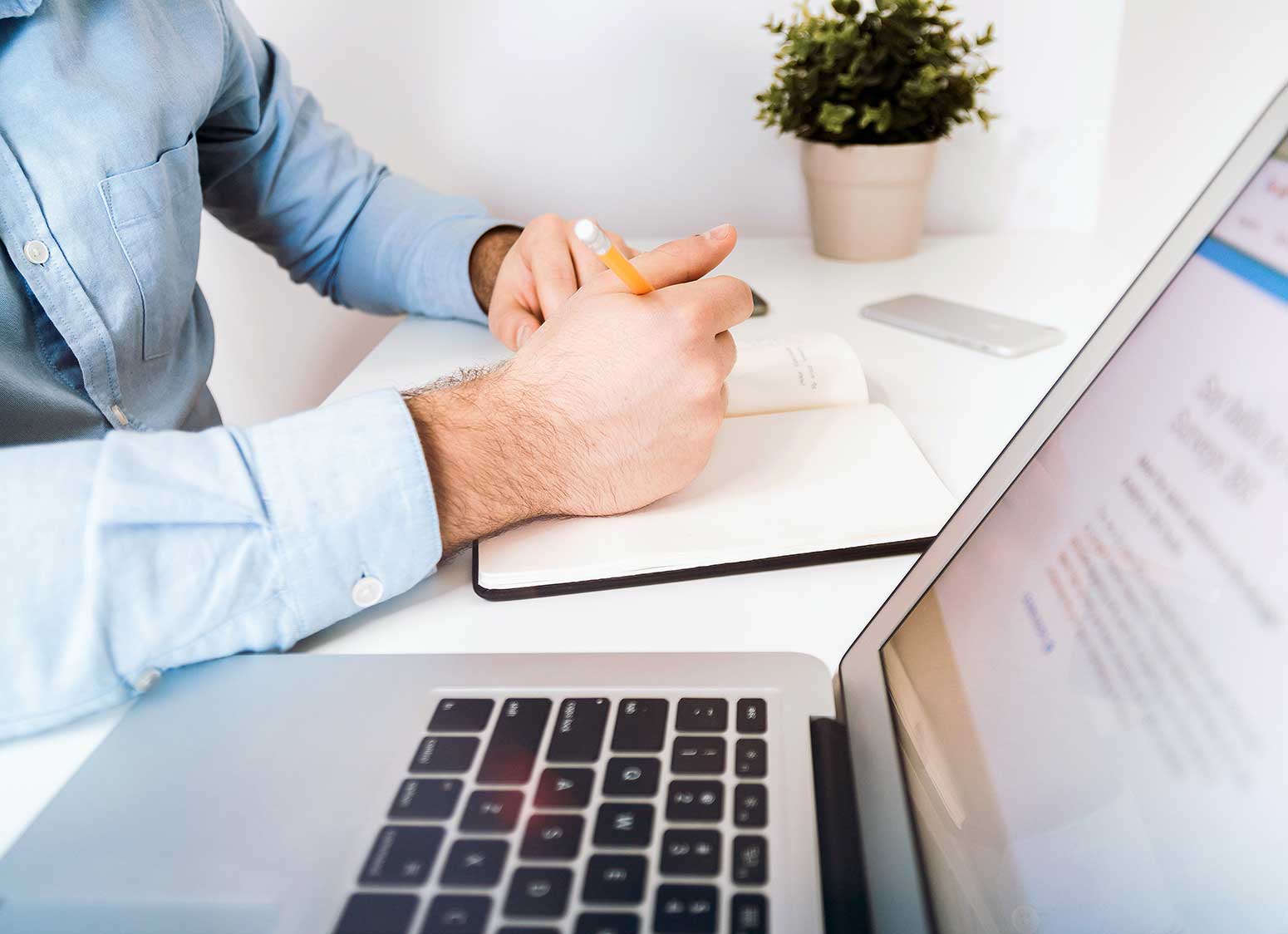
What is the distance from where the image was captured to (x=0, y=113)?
0.62 m

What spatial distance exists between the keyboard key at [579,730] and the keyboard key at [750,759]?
5cm

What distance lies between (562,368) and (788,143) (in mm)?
792

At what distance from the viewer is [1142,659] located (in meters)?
0.24

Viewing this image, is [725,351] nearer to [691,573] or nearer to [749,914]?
[691,573]

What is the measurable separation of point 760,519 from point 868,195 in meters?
0.61

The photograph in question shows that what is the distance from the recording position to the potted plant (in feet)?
3.00

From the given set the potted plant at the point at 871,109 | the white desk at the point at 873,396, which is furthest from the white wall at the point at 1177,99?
the potted plant at the point at 871,109

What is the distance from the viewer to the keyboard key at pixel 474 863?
0.28m

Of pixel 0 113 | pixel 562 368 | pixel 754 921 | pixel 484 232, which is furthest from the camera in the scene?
pixel 484 232

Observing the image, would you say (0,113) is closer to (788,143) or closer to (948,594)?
(948,594)

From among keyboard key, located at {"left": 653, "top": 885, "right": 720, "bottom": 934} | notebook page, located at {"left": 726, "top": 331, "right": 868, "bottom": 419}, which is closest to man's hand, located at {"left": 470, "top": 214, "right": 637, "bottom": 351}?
notebook page, located at {"left": 726, "top": 331, "right": 868, "bottom": 419}

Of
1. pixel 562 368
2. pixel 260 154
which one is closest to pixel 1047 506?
pixel 562 368

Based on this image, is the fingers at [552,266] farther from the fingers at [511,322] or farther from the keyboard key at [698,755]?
the keyboard key at [698,755]

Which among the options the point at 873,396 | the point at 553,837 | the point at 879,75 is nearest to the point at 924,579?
the point at 553,837
